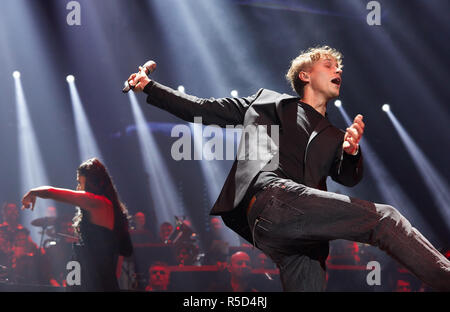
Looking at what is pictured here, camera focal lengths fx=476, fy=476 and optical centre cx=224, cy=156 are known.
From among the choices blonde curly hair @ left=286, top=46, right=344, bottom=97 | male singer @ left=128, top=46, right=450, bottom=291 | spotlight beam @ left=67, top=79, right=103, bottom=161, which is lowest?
male singer @ left=128, top=46, right=450, bottom=291

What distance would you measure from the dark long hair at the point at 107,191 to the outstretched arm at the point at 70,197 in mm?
142

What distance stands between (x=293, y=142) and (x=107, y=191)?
250cm

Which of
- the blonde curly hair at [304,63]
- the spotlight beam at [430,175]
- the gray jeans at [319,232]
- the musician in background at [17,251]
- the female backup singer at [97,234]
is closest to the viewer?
the gray jeans at [319,232]

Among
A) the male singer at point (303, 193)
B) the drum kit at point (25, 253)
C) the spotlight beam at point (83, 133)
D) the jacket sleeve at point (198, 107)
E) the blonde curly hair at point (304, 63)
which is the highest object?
the spotlight beam at point (83, 133)

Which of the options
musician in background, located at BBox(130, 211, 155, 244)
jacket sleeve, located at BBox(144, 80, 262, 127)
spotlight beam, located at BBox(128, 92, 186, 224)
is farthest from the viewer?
spotlight beam, located at BBox(128, 92, 186, 224)

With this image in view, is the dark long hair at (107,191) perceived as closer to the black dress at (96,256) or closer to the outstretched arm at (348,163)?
the black dress at (96,256)

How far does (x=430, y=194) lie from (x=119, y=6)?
775cm

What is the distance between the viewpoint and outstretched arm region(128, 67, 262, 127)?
8.52ft

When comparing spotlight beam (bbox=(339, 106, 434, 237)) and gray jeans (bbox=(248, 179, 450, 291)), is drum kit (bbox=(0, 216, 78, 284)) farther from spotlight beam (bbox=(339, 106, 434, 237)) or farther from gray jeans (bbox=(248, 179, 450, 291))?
spotlight beam (bbox=(339, 106, 434, 237))

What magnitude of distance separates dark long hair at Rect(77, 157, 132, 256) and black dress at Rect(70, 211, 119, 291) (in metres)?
0.09

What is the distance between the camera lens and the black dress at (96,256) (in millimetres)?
4109

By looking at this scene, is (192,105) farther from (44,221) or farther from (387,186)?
(387,186)

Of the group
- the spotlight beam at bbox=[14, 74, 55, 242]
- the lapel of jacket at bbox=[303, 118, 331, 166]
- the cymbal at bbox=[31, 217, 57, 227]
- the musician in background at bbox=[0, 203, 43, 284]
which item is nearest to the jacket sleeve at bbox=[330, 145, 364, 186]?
the lapel of jacket at bbox=[303, 118, 331, 166]

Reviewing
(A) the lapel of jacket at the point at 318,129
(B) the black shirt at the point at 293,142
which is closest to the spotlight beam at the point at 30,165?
(B) the black shirt at the point at 293,142
